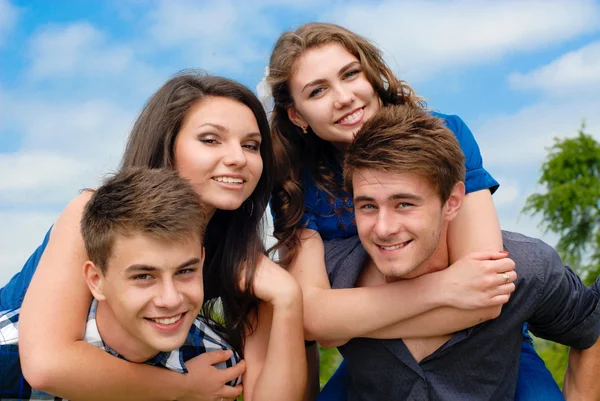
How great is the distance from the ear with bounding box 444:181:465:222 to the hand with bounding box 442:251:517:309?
10.8 inches

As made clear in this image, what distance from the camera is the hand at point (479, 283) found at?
12.1 feet

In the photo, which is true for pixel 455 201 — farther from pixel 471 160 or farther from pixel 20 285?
pixel 20 285

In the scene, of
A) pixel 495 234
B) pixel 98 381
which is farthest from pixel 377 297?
pixel 98 381

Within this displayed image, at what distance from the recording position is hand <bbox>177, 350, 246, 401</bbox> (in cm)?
406

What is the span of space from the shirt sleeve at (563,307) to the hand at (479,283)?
31cm

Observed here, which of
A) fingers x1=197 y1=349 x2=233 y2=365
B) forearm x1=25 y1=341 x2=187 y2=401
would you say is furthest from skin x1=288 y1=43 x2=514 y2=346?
forearm x1=25 y1=341 x2=187 y2=401

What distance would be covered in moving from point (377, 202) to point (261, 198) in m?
1.23

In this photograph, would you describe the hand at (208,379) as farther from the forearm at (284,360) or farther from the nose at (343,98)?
the nose at (343,98)

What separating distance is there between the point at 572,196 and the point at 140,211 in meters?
18.7

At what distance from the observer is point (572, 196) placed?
20.2m

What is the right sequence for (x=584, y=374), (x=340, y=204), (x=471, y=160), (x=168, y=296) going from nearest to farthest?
1. (x=168, y=296)
2. (x=471, y=160)
3. (x=584, y=374)
4. (x=340, y=204)

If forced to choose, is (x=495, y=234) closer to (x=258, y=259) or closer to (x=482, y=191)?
(x=482, y=191)

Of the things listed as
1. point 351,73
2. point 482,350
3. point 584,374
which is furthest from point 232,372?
point 584,374

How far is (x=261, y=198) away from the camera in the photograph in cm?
470
